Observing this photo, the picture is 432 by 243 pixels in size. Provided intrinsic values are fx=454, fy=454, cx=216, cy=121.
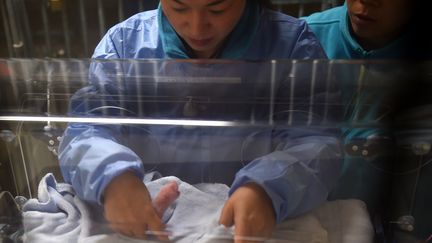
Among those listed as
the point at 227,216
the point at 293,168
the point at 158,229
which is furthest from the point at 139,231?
the point at 293,168

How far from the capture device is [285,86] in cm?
66

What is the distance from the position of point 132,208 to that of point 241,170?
164mm

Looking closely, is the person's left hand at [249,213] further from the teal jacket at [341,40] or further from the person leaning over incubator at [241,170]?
the teal jacket at [341,40]

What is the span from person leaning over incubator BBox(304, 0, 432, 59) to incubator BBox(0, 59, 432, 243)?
23 millimetres

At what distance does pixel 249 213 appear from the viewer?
2.01ft

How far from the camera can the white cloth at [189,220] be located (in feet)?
2.18

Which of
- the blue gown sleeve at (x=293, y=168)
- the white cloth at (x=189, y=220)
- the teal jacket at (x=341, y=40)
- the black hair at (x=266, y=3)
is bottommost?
the white cloth at (x=189, y=220)

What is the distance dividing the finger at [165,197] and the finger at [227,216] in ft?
0.27

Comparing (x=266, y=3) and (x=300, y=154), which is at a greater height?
(x=266, y=3)

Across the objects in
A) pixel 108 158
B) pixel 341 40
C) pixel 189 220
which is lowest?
pixel 189 220

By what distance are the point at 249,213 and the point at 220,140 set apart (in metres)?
0.12

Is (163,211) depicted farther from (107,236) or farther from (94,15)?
(94,15)

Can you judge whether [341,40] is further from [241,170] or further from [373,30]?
[241,170]

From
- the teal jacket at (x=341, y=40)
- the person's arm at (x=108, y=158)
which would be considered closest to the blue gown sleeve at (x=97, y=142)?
the person's arm at (x=108, y=158)
